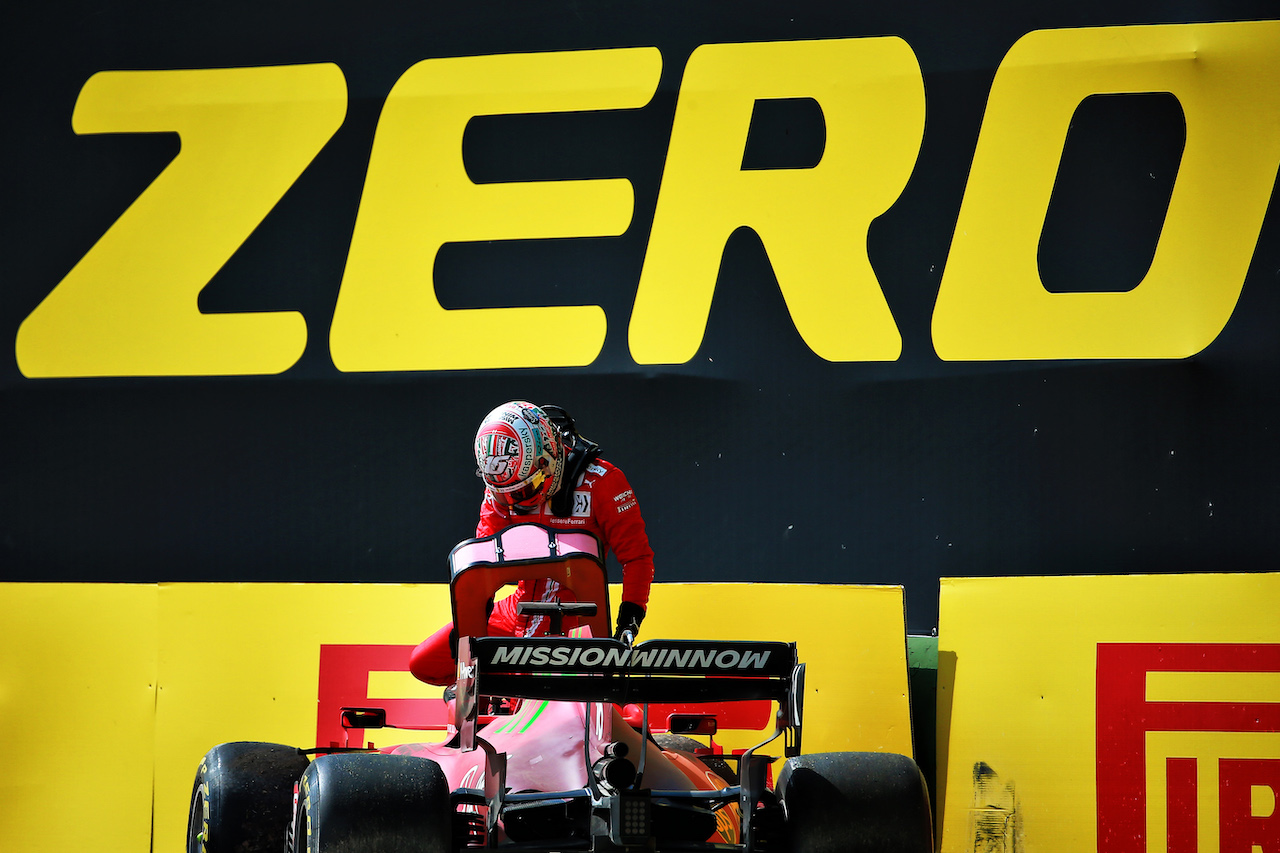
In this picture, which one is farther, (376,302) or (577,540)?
(376,302)

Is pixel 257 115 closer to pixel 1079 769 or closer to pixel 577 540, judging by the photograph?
pixel 577 540

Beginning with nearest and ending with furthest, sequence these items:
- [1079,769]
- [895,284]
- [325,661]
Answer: [1079,769] < [325,661] < [895,284]

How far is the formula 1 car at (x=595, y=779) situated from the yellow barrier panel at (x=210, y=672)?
6.71 ft

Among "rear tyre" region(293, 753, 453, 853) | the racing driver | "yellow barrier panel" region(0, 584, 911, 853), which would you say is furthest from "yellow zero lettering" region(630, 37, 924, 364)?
"rear tyre" region(293, 753, 453, 853)

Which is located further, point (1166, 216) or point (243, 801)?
point (1166, 216)

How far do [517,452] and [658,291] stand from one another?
2.12 metres

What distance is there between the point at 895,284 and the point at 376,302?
2599 millimetres

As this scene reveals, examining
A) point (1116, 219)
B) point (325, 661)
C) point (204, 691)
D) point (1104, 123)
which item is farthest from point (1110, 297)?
point (204, 691)

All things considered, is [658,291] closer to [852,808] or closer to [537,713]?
[537,713]

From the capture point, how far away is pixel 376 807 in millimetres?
3234

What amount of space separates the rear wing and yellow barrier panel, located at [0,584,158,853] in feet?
10.3

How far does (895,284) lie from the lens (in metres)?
6.54

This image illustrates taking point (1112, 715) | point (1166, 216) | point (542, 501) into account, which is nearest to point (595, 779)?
point (542, 501)

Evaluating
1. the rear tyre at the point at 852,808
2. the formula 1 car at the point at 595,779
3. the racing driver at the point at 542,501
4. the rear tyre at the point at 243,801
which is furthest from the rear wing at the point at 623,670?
the rear tyre at the point at 243,801
